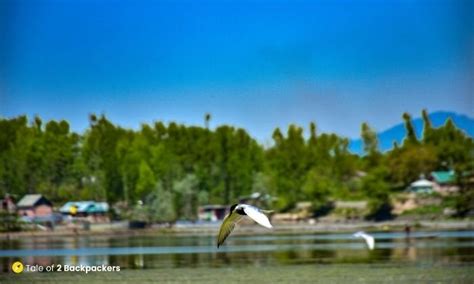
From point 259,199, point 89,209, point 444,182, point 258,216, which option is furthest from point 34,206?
point 258,216

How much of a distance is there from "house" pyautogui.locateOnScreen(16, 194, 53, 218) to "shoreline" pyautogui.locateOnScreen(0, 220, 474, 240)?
1.00 m

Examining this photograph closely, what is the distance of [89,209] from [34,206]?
19.0 feet

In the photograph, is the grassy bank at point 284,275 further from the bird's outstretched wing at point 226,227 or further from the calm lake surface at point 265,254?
the bird's outstretched wing at point 226,227

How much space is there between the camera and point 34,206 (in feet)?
145

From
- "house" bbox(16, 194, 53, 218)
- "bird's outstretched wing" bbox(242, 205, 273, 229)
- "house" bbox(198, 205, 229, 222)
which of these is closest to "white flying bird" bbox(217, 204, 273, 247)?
"bird's outstretched wing" bbox(242, 205, 273, 229)

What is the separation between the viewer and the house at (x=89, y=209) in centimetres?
4796

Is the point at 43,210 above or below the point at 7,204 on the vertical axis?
above

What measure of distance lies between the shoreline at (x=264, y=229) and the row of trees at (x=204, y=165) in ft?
7.86

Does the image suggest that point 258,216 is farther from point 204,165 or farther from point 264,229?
point 204,165

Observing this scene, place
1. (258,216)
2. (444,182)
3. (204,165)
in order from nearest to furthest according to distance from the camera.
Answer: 1. (258,216)
2. (444,182)
3. (204,165)

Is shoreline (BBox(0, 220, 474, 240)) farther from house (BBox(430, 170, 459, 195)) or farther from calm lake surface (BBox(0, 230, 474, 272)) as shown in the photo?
calm lake surface (BBox(0, 230, 474, 272))

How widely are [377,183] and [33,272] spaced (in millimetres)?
30052

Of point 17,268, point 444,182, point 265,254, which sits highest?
point 444,182

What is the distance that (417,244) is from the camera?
2686 centimetres
